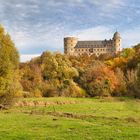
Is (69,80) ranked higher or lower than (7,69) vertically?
lower

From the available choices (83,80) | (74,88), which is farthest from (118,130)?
(83,80)

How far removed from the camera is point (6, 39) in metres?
44.2

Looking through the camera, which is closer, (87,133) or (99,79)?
(87,133)

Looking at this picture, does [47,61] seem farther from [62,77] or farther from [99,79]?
[99,79]

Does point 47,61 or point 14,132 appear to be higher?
point 47,61

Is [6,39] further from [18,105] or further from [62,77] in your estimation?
[62,77]

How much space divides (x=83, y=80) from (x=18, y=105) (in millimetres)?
A: 36716

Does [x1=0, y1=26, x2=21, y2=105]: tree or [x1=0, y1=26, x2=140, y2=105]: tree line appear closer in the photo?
[x1=0, y1=26, x2=21, y2=105]: tree

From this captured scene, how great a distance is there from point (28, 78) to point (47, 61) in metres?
5.94

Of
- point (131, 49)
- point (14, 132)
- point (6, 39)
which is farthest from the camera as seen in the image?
point (131, 49)

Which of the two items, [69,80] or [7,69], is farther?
[69,80]

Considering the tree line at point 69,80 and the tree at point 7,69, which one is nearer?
the tree at point 7,69

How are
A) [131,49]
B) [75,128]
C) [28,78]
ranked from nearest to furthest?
1. [75,128]
2. [28,78]
3. [131,49]

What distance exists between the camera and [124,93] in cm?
7819
